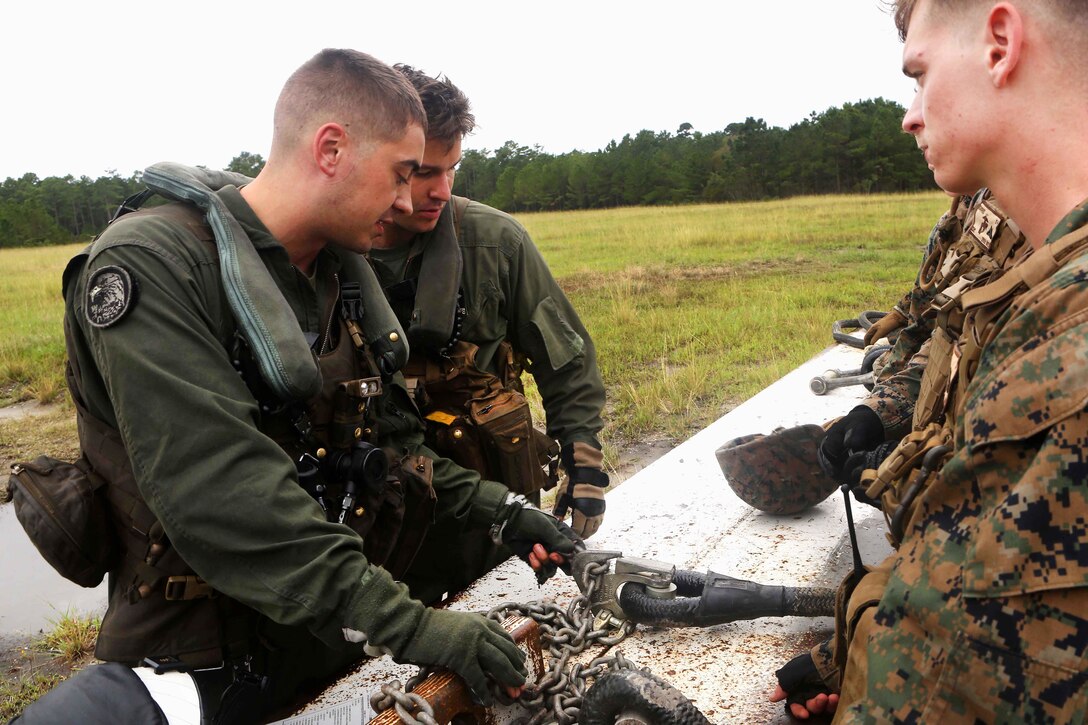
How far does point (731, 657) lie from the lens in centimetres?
265

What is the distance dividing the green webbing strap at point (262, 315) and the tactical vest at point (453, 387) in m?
1.06

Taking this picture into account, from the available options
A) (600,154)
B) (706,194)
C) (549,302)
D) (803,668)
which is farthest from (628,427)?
(600,154)

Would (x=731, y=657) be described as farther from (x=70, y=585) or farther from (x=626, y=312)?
(x=626, y=312)

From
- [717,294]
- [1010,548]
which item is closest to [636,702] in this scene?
[1010,548]

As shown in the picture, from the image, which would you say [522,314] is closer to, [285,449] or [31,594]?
[285,449]

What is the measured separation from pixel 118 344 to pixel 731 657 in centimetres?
197

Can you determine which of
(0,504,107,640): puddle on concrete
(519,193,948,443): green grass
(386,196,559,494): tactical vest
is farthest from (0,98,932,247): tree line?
(386,196,559,494): tactical vest

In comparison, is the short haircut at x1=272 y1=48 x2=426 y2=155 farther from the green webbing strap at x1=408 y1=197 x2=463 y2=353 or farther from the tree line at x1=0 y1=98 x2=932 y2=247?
the tree line at x1=0 y1=98 x2=932 y2=247

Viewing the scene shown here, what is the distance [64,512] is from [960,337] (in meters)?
2.42

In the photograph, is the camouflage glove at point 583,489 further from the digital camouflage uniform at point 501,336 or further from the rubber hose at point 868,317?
the rubber hose at point 868,317

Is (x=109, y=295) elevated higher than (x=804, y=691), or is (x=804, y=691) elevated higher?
(x=109, y=295)

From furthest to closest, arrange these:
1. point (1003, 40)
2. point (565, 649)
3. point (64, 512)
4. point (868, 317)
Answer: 1. point (868, 317)
2. point (565, 649)
3. point (64, 512)
4. point (1003, 40)

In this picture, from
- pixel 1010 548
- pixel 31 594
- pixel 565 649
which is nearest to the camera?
pixel 1010 548

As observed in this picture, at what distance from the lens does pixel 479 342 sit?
376 cm
